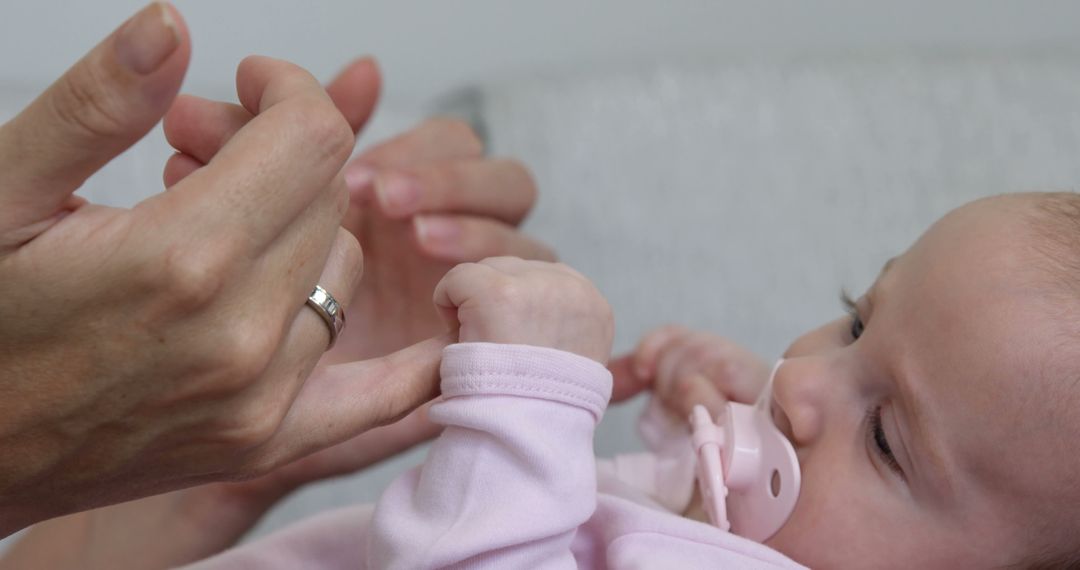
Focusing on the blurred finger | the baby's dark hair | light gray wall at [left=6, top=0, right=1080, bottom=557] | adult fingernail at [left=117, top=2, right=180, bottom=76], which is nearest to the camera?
adult fingernail at [left=117, top=2, right=180, bottom=76]

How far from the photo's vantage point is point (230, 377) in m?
0.58

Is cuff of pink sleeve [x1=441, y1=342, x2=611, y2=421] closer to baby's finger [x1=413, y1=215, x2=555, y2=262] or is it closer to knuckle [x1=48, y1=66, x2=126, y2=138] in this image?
knuckle [x1=48, y1=66, x2=126, y2=138]

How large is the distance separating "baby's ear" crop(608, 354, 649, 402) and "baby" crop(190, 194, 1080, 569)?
36cm

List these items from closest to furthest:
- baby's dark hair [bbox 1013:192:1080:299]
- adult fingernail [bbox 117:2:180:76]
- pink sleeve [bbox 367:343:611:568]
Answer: adult fingernail [bbox 117:2:180:76] < pink sleeve [bbox 367:343:611:568] < baby's dark hair [bbox 1013:192:1080:299]

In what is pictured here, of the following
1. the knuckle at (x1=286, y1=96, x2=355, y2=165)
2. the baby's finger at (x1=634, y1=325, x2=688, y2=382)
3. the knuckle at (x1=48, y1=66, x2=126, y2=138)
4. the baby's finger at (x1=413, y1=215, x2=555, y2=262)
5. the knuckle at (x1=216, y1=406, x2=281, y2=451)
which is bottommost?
the baby's finger at (x1=634, y1=325, x2=688, y2=382)

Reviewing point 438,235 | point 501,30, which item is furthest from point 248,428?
point 501,30

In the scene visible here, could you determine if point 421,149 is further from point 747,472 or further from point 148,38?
point 148,38

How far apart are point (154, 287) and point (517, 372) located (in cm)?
28

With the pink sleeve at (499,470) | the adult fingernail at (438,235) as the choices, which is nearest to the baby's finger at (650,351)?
the adult fingernail at (438,235)

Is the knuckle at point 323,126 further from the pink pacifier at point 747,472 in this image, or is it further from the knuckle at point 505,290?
the pink pacifier at point 747,472

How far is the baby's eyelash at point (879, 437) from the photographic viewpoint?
87 cm

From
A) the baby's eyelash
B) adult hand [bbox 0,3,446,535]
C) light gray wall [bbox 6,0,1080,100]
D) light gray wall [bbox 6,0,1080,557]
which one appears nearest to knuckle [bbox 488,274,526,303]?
adult hand [bbox 0,3,446,535]

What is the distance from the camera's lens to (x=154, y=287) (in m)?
0.54

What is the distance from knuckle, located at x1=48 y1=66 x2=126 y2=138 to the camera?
19.2 inches
